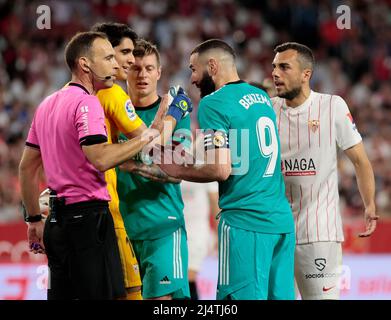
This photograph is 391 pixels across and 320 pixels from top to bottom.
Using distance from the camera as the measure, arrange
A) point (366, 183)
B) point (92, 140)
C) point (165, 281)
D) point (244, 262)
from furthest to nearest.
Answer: point (366, 183), point (165, 281), point (244, 262), point (92, 140)

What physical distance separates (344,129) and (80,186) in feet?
7.39

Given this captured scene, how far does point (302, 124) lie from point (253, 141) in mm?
944

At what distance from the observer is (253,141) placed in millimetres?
6180

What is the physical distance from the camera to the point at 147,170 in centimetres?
666

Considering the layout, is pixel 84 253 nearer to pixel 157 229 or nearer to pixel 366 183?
pixel 157 229

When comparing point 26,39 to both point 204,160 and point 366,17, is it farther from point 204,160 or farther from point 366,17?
point 204,160

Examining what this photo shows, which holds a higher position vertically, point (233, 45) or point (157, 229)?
point (233, 45)

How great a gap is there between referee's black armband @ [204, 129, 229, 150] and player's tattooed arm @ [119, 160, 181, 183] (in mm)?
725

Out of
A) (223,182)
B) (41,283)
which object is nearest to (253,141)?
(223,182)

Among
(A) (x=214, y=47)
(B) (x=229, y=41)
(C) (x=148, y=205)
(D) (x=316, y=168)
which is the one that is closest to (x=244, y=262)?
(C) (x=148, y=205)

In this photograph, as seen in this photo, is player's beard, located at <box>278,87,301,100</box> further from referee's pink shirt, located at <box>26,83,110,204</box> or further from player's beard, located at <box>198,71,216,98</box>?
referee's pink shirt, located at <box>26,83,110,204</box>

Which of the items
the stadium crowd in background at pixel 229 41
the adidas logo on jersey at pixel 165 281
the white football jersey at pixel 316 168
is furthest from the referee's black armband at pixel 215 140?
the stadium crowd in background at pixel 229 41

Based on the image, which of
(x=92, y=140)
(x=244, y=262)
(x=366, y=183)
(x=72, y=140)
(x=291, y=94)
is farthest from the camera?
(x=291, y=94)

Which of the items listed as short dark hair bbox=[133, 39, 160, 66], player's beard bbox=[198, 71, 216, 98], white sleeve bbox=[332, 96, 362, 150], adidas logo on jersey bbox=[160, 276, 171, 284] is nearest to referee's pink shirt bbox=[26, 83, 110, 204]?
player's beard bbox=[198, 71, 216, 98]
